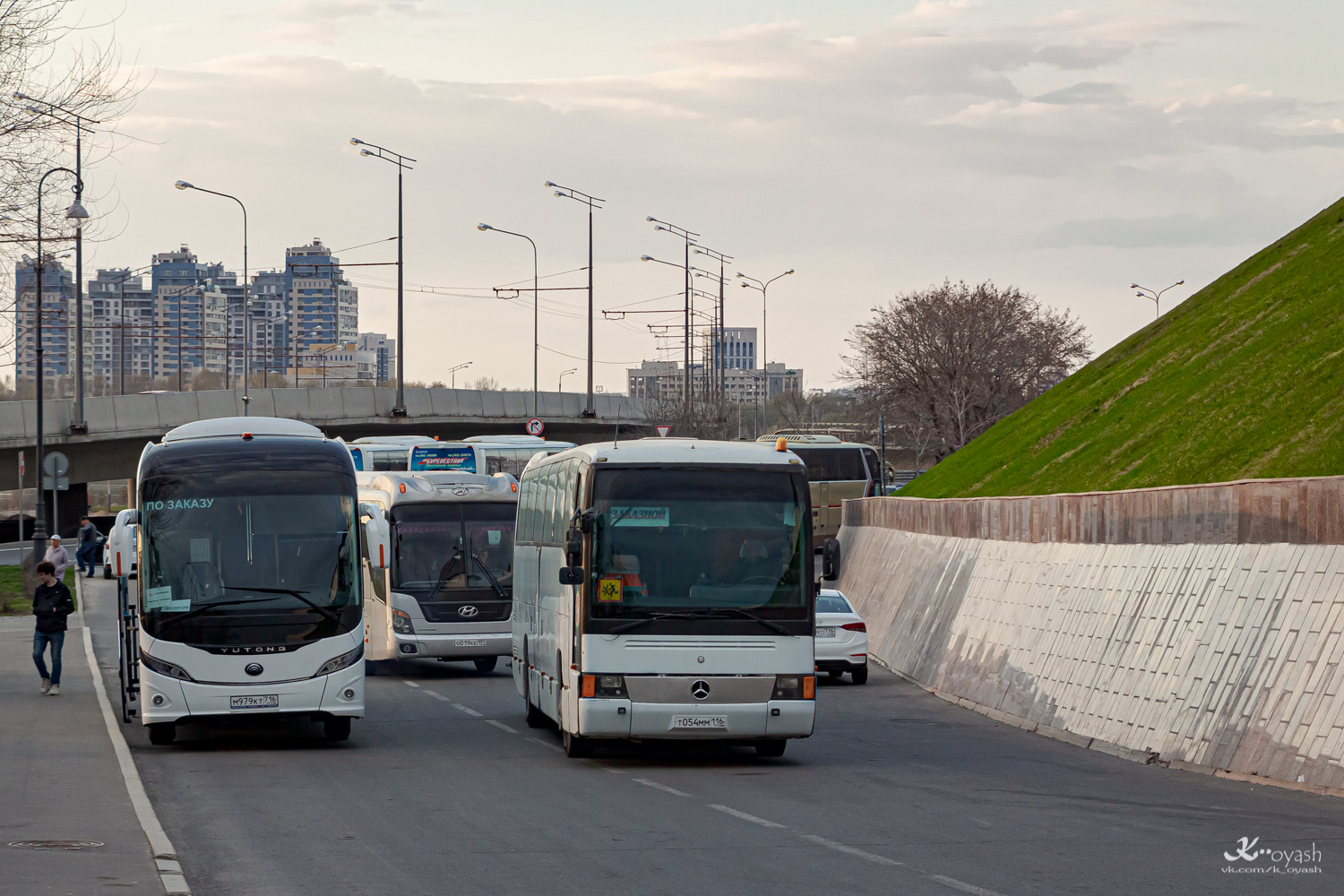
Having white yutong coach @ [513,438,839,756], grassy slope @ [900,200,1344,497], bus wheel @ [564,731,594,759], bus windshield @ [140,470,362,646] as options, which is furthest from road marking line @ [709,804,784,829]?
grassy slope @ [900,200,1344,497]

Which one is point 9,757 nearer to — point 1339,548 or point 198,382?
point 1339,548

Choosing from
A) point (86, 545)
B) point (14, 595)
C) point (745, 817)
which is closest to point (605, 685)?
point (745, 817)

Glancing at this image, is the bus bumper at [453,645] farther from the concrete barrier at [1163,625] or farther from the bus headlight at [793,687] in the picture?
the bus headlight at [793,687]

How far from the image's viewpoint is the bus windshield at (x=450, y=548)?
2614cm

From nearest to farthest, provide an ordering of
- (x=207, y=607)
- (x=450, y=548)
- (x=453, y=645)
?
(x=207, y=607) → (x=453, y=645) → (x=450, y=548)

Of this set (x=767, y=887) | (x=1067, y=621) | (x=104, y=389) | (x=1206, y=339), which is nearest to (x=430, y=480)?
(x=1067, y=621)

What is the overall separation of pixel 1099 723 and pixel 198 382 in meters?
141

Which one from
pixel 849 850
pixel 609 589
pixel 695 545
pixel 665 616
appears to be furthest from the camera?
pixel 695 545

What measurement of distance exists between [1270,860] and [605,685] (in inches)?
261

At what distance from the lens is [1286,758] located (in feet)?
45.7

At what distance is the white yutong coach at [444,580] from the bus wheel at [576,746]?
10044 millimetres

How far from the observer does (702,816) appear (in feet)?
39.6

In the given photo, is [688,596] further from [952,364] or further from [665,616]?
[952,364]

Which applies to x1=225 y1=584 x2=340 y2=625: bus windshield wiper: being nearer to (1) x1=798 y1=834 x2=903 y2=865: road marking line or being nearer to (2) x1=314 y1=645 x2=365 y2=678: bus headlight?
(2) x1=314 y1=645 x2=365 y2=678: bus headlight
